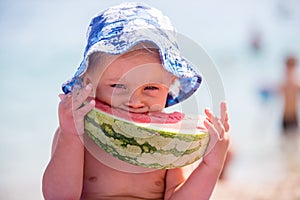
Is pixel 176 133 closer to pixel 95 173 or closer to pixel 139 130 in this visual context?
pixel 139 130

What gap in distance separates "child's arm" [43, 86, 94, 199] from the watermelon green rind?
3.0 inches

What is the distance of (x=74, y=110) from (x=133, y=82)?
354 millimetres

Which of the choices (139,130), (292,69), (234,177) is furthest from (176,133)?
(292,69)

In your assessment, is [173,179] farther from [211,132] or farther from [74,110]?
[74,110]

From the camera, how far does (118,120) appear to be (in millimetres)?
2865

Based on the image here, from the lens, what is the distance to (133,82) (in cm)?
307

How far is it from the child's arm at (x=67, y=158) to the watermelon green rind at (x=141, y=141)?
8 centimetres

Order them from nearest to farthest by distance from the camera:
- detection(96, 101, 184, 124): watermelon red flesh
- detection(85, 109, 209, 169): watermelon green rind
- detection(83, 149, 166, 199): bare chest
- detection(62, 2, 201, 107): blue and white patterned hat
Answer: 1. detection(85, 109, 209, 169): watermelon green rind
2. detection(96, 101, 184, 124): watermelon red flesh
3. detection(62, 2, 201, 107): blue and white patterned hat
4. detection(83, 149, 166, 199): bare chest

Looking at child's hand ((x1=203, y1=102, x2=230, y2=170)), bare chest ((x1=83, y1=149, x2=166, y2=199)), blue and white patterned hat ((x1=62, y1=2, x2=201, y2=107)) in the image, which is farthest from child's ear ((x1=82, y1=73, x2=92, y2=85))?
child's hand ((x1=203, y1=102, x2=230, y2=170))

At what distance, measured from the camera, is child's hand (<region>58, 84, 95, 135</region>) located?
2912mm

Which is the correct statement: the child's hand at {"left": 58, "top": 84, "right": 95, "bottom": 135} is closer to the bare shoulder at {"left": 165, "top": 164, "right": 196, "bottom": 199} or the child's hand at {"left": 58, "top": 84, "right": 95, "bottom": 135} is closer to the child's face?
the child's face

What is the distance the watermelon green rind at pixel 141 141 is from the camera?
9.41 feet

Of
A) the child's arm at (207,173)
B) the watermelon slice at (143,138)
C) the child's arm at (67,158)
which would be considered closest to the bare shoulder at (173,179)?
the child's arm at (207,173)

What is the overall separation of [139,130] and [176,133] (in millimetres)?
193
